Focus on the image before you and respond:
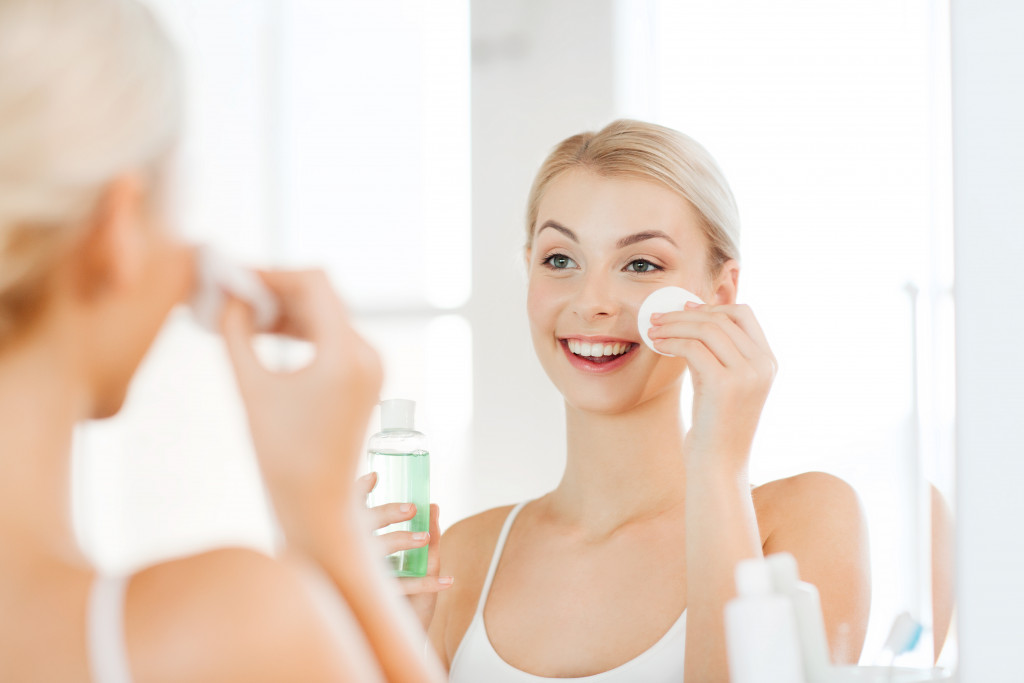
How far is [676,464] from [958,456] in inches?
9.1

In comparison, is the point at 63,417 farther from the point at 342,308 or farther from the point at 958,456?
the point at 958,456

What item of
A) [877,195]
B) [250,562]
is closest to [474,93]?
[877,195]

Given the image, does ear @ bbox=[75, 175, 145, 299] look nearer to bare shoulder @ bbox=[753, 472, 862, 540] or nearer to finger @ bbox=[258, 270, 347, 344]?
finger @ bbox=[258, 270, 347, 344]

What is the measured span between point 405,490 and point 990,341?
461mm

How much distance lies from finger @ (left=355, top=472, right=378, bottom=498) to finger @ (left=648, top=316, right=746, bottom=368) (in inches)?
10.4

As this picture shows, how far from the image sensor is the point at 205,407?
879 millimetres

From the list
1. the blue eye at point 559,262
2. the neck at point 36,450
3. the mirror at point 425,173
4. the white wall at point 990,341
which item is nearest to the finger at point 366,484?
the mirror at point 425,173

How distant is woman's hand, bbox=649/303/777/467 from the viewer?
2.09 ft

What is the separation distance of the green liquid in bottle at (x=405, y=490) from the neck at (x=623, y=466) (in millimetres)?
141

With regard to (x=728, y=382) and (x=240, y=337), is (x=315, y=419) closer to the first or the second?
(x=240, y=337)

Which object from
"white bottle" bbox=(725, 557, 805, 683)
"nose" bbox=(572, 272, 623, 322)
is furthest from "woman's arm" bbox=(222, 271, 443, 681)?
"nose" bbox=(572, 272, 623, 322)

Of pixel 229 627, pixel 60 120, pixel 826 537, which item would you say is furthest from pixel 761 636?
pixel 60 120

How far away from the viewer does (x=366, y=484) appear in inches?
28.8

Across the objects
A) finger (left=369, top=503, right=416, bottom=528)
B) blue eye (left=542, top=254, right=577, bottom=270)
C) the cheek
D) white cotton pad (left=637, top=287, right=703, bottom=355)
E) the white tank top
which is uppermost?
blue eye (left=542, top=254, right=577, bottom=270)
